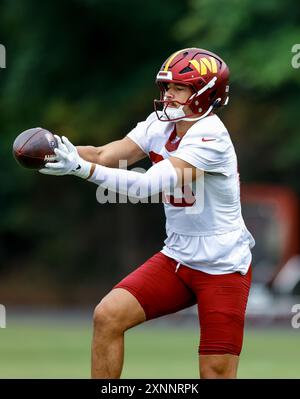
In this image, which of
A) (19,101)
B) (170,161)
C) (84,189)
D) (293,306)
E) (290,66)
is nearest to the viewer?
(170,161)

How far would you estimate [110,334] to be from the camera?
22.5 ft

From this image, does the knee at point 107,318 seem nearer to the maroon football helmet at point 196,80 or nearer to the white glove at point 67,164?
the white glove at point 67,164

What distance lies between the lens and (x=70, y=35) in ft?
78.8

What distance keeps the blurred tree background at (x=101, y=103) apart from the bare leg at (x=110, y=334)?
12.9m

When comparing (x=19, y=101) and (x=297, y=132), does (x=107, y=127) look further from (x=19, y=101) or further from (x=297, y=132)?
(x=297, y=132)

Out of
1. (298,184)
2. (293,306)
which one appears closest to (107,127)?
(298,184)

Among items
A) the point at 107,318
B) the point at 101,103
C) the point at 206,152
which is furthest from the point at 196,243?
the point at 101,103

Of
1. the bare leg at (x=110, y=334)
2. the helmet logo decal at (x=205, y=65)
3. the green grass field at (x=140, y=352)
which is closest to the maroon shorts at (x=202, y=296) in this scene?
the bare leg at (x=110, y=334)

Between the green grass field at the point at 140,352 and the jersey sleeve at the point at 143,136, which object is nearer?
the jersey sleeve at the point at 143,136

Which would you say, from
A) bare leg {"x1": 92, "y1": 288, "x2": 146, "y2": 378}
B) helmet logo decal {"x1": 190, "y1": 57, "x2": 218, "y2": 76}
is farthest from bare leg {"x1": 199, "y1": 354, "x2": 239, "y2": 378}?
helmet logo decal {"x1": 190, "y1": 57, "x2": 218, "y2": 76}

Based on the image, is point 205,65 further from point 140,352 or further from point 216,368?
point 140,352

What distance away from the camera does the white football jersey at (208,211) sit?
6.97 metres

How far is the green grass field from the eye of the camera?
37.8 feet

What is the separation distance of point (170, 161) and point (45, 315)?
54.3 feet
